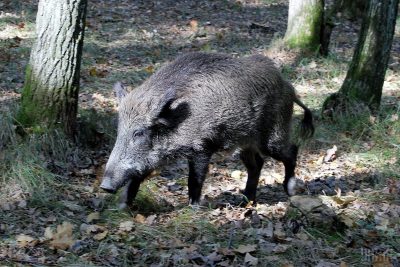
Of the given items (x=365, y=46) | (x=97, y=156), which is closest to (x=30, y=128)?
(x=97, y=156)

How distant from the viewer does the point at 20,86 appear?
7.96m

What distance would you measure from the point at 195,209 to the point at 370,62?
3.58 meters

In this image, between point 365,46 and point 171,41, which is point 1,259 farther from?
point 171,41

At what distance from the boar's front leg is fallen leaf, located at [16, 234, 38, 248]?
3.22 ft

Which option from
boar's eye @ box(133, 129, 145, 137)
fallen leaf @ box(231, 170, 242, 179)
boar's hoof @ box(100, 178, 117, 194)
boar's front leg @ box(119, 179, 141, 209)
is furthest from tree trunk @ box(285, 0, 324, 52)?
boar's hoof @ box(100, 178, 117, 194)

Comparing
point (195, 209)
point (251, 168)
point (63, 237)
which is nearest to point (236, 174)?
point (251, 168)

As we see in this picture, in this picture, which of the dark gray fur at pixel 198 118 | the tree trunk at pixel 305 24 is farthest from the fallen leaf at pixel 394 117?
the tree trunk at pixel 305 24

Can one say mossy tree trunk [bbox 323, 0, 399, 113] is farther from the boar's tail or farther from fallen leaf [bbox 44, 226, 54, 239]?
fallen leaf [bbox 44, 226, 54, 239]

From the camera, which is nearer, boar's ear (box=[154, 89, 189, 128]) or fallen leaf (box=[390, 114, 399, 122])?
boar's ear (box=[154, 89, 189, 128])

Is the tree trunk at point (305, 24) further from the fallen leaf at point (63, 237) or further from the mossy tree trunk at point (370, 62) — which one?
the fallen leaf at point (63, 237)

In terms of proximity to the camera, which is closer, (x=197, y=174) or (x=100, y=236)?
(x=100, y=236)

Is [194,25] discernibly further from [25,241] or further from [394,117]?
[25,241]

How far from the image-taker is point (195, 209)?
5.23 m

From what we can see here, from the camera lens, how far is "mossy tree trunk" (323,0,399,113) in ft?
24.3
